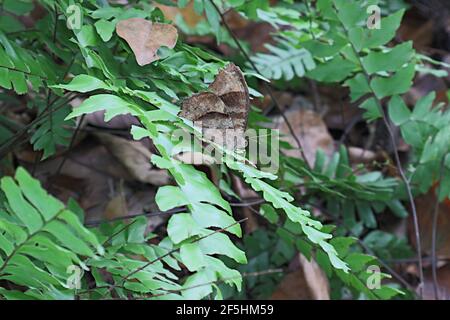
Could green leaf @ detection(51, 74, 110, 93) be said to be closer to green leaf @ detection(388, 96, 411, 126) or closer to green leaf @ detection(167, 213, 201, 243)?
green leaf @ detection(167, 213, 201, 243)

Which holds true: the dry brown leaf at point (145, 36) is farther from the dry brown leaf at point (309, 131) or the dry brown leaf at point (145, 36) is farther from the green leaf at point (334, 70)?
the dry brown leaf at point (309, 131)

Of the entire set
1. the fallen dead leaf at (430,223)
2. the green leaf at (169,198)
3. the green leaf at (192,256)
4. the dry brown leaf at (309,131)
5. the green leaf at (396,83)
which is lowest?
the green leaf at (192,256)

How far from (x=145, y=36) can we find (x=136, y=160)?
931 millimetres

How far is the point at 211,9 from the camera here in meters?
1.72

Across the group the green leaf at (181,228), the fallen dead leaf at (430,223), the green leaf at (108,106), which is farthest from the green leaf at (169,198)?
the fallen dead leaf at (430,223)

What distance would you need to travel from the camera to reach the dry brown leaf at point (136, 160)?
2221 millimetres

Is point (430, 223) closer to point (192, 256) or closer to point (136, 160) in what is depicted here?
point (136, 160)

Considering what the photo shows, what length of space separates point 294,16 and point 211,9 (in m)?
0.41

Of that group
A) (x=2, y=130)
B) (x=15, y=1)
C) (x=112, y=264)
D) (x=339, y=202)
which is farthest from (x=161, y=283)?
(x=339, y=202)

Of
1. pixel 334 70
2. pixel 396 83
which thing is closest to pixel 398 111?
pixel 396 83

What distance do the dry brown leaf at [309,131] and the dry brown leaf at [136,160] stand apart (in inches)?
19.8

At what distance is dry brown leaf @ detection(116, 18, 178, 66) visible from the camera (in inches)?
52.6

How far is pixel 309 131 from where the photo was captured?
8.45 ft
